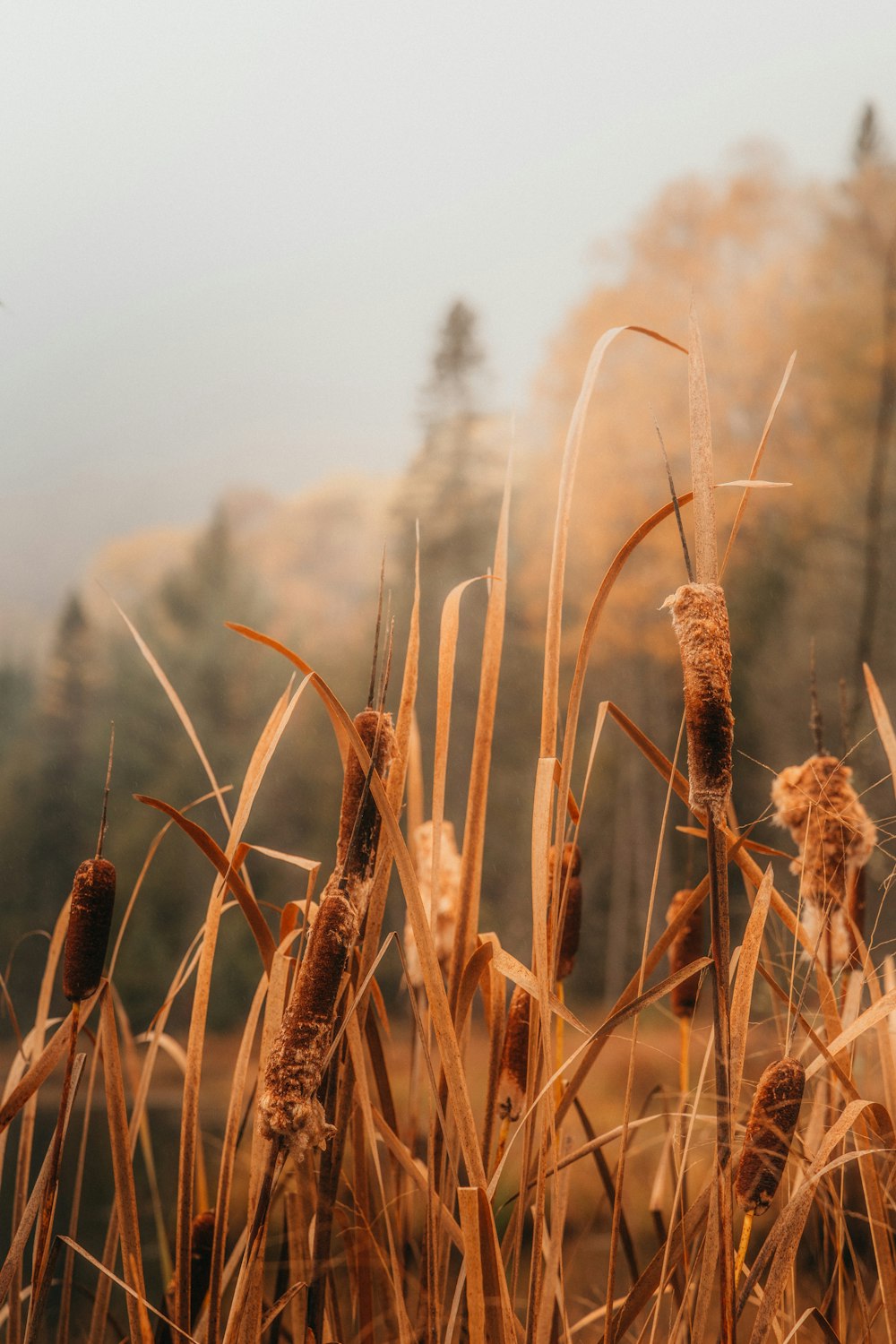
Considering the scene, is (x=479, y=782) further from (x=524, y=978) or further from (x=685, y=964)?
(x=685, y=964)

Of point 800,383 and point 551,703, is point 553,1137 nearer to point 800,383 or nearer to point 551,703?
point 551,703

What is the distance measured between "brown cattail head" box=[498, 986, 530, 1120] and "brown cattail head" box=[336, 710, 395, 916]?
153mm

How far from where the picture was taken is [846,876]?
47cm

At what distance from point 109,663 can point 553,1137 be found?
1.47 meters

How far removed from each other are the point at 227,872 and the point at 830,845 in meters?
0.31

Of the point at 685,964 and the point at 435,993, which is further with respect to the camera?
the point at 685,964

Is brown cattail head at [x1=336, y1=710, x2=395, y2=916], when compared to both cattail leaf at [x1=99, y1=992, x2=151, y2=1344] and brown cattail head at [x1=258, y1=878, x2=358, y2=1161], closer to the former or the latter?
brown cattail head at [x1=258, y1=878, x2=358, y2=1161]

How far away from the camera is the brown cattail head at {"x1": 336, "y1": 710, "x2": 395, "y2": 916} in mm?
298

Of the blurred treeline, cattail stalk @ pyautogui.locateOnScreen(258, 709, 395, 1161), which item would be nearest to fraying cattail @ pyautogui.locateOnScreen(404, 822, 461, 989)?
cattail stalk @ pyautogui.locateOnScreen(258, 709, 395, 1161)

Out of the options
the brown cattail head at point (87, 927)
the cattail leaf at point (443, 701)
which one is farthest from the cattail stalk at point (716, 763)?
the brown cattail head at point (87, 927)

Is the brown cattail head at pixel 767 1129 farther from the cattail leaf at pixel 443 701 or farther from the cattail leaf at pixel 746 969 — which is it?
the cattail leaf at pixel 443 701

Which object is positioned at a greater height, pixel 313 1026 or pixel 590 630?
pixel 590 630

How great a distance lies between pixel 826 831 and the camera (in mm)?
502

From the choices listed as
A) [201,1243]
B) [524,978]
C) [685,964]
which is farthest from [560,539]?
[201,1243]
